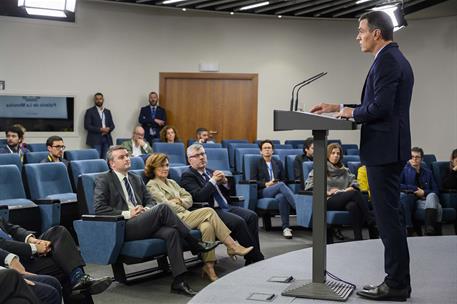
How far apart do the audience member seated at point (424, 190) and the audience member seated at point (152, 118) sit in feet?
16.7

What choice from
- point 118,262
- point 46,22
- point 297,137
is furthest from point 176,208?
point 297,137

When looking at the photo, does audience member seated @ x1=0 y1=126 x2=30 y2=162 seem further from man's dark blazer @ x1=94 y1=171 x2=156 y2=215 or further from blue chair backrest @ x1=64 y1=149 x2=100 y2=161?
man's dark blazer @ x1=94 y1=171 x2=156 y2=215

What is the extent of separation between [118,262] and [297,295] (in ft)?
6.17

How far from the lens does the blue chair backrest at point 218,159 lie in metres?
7.28

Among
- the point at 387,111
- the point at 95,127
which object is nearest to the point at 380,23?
the point at 387,111

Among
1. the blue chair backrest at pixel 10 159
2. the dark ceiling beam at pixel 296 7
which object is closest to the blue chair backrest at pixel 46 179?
the blue chair backrest at pixel 10 159

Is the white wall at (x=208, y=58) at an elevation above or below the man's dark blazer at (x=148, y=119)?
above

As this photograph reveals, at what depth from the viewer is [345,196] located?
Answer: 578 centimetres

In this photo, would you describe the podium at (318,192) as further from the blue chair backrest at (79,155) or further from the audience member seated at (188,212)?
the blue chair backrest at (79,155)

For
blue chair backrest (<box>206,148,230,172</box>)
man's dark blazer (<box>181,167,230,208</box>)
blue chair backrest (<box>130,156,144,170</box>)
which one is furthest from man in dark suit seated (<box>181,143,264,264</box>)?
blue chair backrest (<box>206,148,230,172</box>)

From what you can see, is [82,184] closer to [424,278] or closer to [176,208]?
[176,208]

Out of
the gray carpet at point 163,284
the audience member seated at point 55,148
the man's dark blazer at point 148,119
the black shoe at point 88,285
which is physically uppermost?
the man's dark blazer at point 148,119

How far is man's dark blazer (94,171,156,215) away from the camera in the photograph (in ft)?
14.1

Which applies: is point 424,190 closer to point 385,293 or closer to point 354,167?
point 354,167
